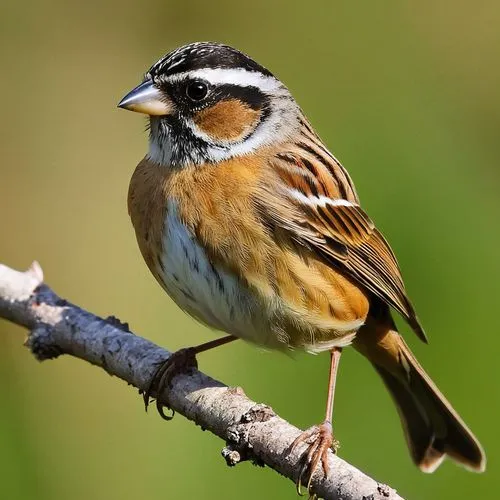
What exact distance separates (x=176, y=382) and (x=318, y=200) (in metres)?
0.92

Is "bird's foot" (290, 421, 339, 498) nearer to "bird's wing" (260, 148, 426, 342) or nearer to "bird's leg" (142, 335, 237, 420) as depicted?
"bird's leg" (142, 335, 237, 420)

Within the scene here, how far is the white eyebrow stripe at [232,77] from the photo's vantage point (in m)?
4.75

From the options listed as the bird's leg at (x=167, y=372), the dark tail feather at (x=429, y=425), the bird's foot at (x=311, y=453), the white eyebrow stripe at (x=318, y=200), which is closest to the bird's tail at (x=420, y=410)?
the dark tail feather at (x=429, y=425)

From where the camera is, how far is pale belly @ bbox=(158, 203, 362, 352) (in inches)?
182

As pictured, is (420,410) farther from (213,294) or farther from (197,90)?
(197,90)

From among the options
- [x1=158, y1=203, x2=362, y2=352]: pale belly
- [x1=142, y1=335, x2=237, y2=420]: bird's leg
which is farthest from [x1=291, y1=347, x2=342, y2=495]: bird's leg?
[x1=142, y1=335, x2=237, y2=420]: bird's leg

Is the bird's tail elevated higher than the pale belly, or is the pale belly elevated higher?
the pale belly

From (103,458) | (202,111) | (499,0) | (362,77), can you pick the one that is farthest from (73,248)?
(499,0)

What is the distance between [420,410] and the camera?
219 inches

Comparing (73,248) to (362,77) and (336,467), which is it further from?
(336,467)

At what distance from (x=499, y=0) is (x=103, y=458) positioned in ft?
12.6

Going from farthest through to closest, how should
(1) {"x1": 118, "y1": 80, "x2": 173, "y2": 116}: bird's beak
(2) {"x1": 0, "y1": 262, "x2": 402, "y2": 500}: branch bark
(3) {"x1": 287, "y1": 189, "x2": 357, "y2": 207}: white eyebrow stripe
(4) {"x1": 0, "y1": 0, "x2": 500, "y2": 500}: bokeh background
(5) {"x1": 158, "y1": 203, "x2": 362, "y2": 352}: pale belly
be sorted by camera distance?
(4) {"x1": 0, "y1": 0, "x2": 500, "y2": 500}: bokeh background < (3) {"x1": 287, "y1": 189, "x2": 357, "y2": 207}: white eyebrow stripe < (1) {"x1": 118, "y1": 80, "x2": 173, "y2": 116}: bird's beak < (5) {"x1": 158, "y1": 203, "x2": 362, "y2": 352}: pale belly < (2) {"x1": 0, "y1": 262, "x2": 402, "y2": 500}: branch bark

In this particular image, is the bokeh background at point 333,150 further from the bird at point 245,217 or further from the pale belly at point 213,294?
the pale belly at point 213,294

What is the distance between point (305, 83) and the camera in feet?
24.3
